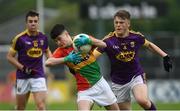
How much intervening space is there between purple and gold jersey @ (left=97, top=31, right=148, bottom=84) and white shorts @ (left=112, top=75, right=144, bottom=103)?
0.07 m

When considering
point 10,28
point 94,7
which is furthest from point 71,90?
point 10,28

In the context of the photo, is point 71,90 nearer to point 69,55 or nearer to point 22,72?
point 22,72

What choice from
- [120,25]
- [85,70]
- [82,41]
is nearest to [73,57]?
[82,41]

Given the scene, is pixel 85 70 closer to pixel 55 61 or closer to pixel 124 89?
pixel 55 61

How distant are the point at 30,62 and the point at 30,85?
478mm

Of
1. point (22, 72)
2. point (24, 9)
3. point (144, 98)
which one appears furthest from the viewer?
point (24, 9)

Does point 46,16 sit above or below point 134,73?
below

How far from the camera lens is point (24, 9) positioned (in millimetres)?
64375

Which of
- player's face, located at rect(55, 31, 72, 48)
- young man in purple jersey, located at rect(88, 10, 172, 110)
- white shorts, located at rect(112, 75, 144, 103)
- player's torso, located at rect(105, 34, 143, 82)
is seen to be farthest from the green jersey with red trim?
white shorts, located at rect(112, 75, 144, 103)

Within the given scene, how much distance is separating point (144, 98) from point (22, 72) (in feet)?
10.2

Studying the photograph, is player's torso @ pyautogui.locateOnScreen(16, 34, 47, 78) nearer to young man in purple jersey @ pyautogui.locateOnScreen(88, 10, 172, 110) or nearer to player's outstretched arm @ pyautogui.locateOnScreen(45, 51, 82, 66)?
young man in purple jersey @ pyautogui.locateOnScreen(88, 10, 172, 110)

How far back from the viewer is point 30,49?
15.9m

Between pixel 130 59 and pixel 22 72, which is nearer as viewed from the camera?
pixel 130 59

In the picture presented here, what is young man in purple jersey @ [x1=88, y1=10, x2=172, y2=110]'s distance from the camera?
13945 mm
